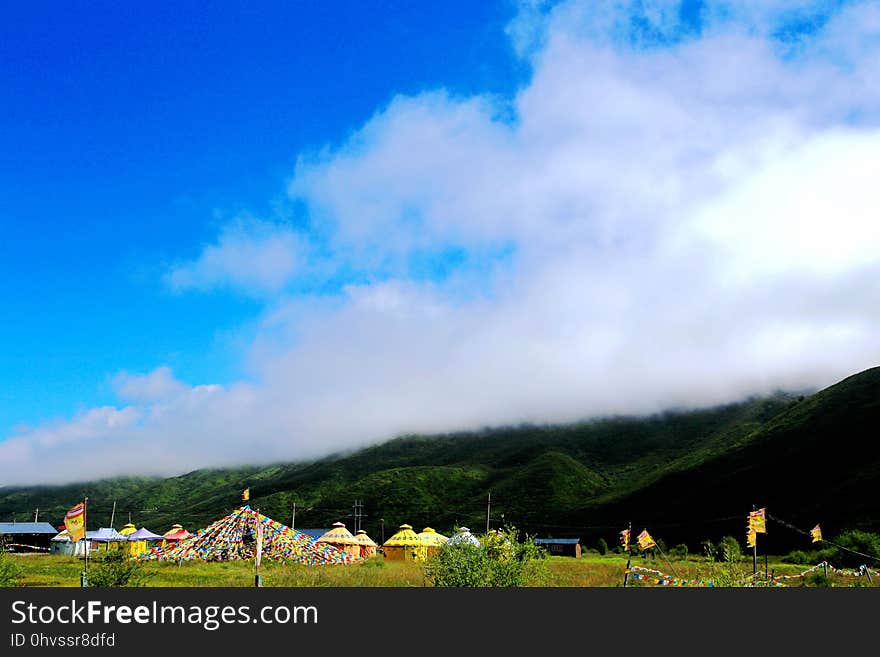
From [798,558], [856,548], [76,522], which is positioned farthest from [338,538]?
[76,522]

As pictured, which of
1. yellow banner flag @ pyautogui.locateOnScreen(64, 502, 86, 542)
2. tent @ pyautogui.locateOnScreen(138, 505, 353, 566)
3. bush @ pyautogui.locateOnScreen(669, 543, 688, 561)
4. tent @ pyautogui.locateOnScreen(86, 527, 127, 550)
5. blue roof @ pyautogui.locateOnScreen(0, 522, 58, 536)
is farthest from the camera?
blue roof @ pyautogui.locateOnScreen(0, 522, 58, 536)

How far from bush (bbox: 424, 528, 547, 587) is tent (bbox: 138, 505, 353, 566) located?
38342 millimetres

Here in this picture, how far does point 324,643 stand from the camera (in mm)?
17750

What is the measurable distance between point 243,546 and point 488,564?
52.4m

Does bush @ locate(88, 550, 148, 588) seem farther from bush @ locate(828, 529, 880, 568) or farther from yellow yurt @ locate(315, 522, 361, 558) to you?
yellow yurt @ locate(315, 522, 361, 558)

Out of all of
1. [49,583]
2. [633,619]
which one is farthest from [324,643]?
[49,583]

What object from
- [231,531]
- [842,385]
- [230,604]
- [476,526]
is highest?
[842,385]

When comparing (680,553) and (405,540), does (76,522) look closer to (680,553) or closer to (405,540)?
(405,540)

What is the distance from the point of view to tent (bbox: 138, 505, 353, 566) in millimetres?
67938

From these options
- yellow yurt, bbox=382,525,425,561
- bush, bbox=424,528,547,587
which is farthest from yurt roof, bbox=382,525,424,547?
bush, bbox=424,528,547,587

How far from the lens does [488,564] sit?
30.8 m

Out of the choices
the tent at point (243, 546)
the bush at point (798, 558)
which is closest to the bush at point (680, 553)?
the bush at point (798, 558)

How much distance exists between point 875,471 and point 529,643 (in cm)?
12124

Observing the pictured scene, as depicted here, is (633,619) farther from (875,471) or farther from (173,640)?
(875,471)
